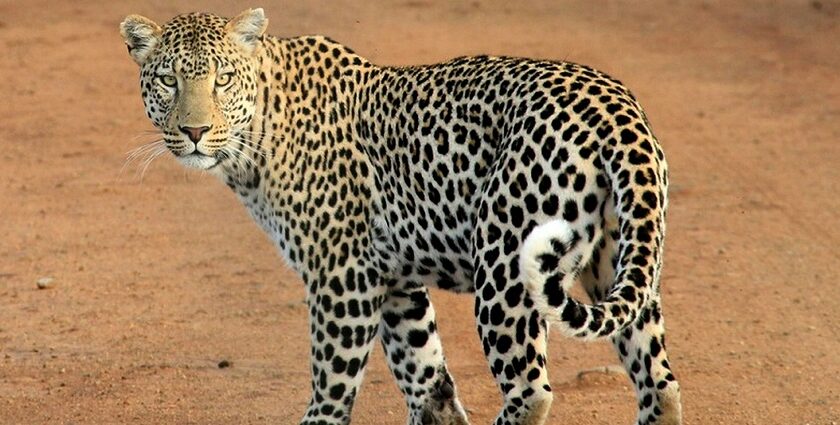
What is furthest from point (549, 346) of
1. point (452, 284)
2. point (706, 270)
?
point (452, 284)

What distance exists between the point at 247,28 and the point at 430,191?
1.31m

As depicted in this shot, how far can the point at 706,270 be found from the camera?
12.0 m

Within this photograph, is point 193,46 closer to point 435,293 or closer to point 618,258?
point 618,258

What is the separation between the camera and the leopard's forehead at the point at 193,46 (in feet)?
27.5

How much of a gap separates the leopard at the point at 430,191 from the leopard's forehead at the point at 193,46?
0.03ft

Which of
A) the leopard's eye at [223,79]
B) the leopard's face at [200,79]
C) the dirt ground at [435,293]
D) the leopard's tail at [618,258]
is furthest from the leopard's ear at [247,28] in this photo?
the leopard's tail at [618,258]

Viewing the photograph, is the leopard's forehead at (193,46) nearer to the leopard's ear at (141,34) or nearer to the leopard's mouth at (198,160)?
the leopard's ear at (141,34)

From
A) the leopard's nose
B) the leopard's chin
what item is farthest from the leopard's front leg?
the leopard's nose

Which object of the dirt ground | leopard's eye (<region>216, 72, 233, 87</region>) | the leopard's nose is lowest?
the dirt ground

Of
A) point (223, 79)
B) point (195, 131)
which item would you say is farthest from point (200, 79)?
point (195, 131)

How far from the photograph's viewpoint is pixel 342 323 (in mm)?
8445

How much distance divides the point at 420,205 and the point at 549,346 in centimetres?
279

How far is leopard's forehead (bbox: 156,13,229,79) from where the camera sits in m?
8.38

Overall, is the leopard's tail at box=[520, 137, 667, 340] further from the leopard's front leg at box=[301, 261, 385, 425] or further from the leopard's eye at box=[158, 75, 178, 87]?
the leopard's eye at box=[158, 75, 178, 87]
